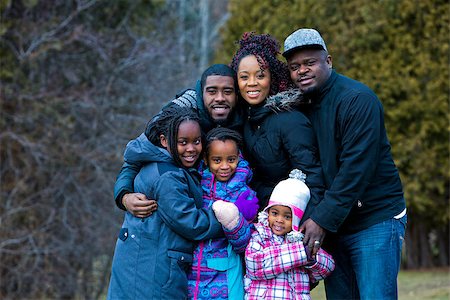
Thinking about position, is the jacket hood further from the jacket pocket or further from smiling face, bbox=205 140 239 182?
the jacket pocket

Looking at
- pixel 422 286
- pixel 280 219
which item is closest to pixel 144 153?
pixel 280 219

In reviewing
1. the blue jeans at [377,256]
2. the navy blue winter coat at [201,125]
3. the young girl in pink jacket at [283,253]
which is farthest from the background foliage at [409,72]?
the young girl in pink jacket at [283,253]

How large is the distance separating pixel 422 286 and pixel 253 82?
244 inches

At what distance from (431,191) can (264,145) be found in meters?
7.32

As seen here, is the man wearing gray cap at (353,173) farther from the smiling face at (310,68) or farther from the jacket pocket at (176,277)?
the jacket pocket at (176,277)

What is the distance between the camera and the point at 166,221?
4.38 meters

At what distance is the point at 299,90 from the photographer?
461cm

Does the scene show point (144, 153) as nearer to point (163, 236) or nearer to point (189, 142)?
point (189, 142)

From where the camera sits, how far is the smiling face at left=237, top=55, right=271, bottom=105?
462 cm

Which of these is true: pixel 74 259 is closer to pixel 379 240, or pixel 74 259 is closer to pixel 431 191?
pixel 431 191

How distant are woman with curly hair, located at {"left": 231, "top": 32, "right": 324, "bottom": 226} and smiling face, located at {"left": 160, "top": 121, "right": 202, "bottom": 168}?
32cm

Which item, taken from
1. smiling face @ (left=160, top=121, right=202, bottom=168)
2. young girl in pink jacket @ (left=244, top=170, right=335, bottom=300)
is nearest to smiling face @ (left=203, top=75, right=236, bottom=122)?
smiling face @ (left=160, top=121, right=202, bottom=168)

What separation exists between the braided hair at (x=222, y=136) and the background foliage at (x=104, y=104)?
567cm

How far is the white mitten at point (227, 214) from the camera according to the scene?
4.32 m
